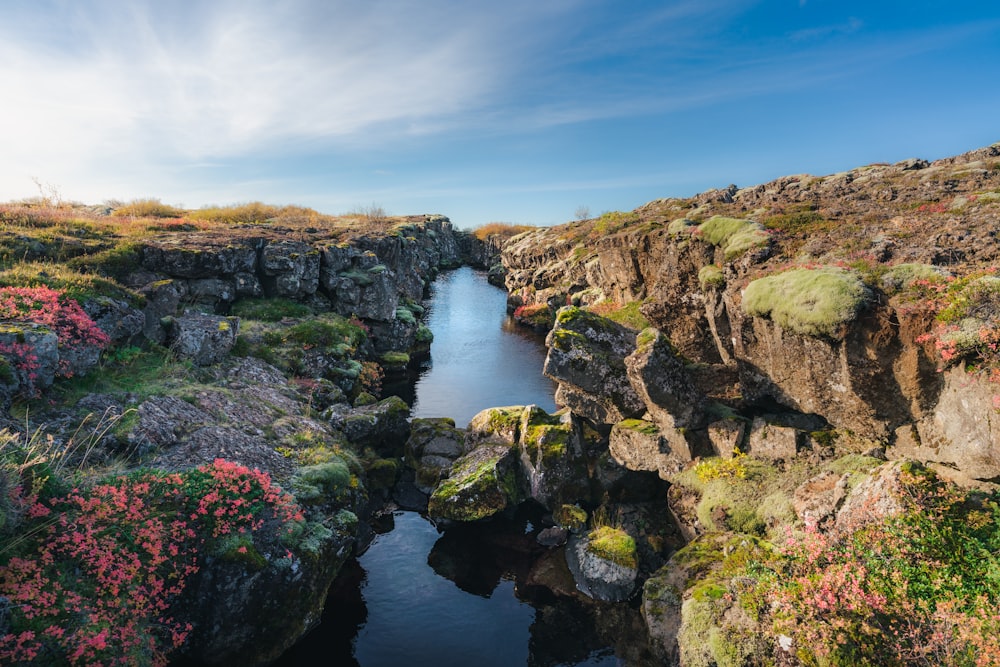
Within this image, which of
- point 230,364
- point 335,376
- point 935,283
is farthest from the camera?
point 335,376

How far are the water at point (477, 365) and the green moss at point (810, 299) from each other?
71.8 feet

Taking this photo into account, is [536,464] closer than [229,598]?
No

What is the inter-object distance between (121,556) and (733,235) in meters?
30.3

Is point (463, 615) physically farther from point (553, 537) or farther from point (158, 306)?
point (158, 306)

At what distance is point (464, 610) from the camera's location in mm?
18438

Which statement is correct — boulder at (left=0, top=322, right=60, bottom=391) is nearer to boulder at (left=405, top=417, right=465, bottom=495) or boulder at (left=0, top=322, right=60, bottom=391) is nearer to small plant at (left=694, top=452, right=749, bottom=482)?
boulder at (left=405, top=417, right=465, bottom=495)

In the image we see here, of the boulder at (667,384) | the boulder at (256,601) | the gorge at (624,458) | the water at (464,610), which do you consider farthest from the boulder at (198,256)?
the boulder at (667,384)

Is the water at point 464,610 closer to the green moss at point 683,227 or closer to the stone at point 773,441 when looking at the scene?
the stone at point 773,441

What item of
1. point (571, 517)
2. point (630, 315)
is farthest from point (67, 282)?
point (630, 315)

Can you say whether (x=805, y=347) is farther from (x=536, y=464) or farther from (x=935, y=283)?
(x=536, y=464)

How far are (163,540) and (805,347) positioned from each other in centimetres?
2330

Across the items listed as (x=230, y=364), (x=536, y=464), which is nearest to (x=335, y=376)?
(x=230, y=364)

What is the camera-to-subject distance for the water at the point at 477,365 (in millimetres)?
40000

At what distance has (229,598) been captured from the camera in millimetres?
14383
